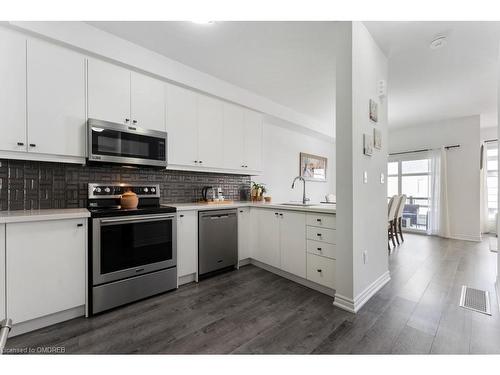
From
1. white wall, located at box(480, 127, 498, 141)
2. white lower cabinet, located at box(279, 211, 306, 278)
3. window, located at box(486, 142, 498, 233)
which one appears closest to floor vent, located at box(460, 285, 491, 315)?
white lower cabinet, located at box(279, 211, 306, 278)

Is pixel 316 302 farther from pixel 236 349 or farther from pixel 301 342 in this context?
pixel 236 349

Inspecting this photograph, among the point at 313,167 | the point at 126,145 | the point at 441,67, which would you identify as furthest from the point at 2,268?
the point at 313,167

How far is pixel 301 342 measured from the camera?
152 cm

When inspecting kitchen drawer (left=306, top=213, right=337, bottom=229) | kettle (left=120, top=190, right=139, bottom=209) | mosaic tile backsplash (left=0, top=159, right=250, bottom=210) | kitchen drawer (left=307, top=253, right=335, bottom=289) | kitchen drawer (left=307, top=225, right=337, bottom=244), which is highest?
mosaic tile backsplash (left=0, top=159, right=250, bottom=210)

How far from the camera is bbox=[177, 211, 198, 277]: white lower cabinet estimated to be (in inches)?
94.7

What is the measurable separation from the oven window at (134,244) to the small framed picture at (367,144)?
204 centimetres

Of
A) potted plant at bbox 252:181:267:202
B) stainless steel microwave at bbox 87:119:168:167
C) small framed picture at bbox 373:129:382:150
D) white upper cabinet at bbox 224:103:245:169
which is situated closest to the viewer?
stainless steel microwave at bbox 87:119:168:167

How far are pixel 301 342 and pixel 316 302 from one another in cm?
63

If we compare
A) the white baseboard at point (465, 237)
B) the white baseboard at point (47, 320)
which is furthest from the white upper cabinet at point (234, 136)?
the white baseboard at point (465, 237)

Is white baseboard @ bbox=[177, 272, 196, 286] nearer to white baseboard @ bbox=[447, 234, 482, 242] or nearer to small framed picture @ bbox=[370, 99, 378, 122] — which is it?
small framed picture @ bbox=[370, 99, 378, 122]

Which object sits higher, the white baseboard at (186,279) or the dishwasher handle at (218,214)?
the dishwasher handle at (218,214)

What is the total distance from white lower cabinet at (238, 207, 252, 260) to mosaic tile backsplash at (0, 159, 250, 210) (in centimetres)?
93

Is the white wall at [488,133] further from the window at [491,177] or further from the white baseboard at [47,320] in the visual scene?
the white baseboard at [47,320]

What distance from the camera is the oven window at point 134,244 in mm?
1918
